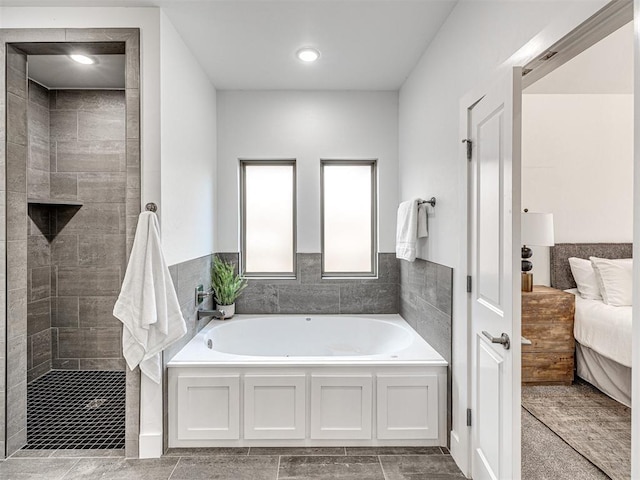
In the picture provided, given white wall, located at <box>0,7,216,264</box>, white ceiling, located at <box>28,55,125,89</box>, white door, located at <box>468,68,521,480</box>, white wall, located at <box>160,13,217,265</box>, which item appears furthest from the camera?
white ceiling, located at <box>28,55,125,89</box>

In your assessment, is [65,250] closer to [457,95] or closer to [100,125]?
[100,125]

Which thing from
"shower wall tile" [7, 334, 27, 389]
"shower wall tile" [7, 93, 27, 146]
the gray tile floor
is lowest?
the gray tile floor

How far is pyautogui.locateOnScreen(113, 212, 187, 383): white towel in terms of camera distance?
215 centimetres

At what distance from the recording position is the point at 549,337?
10.5ft

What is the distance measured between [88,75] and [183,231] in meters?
1.70

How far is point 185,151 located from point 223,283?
1223 mm

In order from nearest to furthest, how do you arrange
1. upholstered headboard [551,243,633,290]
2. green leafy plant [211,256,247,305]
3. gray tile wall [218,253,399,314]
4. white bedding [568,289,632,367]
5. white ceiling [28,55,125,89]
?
white bedding [568,289,632,367], white ceiling [28,55,125,89], green leafy plant [211,256,247,305], upholstered headboard [551,243,633,290], gray tile wall [218,253,399,314]

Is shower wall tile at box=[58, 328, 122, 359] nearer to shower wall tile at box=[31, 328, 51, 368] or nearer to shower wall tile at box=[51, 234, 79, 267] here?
shower wall tile at box=[31, 328, 51, 368]

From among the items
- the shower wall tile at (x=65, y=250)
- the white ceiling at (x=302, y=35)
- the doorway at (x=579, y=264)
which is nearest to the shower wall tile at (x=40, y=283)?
the shower wall tile at (x=65, y=250)

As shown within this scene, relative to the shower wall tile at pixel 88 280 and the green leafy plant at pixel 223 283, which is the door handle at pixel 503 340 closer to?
the green leafy plant at pixel 223 283

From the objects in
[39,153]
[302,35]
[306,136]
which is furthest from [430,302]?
[39,153]

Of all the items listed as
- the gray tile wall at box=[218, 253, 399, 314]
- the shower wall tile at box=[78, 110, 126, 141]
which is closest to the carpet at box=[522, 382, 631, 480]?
the gray tile wall at box=[218, 253, 399, 314]

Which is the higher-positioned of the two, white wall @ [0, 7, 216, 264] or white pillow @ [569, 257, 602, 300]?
white wall @ [0, 7, 216, 264]

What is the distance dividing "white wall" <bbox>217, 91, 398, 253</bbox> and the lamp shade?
1.11 m
